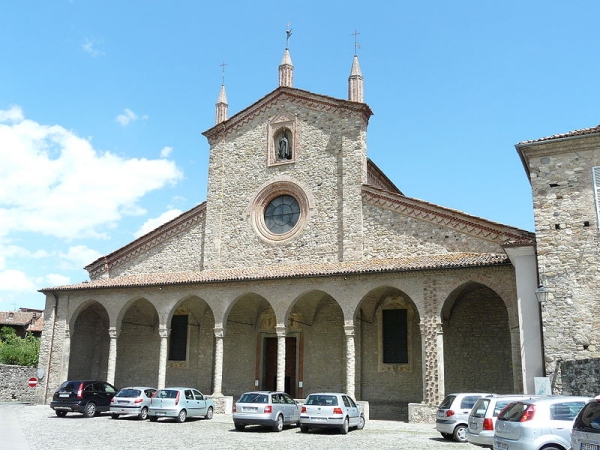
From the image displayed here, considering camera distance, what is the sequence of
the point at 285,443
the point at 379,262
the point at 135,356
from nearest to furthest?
the point at 285,443 → the point at 379,262 → the point at 135,356

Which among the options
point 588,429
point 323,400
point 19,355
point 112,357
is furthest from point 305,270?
point 19,355

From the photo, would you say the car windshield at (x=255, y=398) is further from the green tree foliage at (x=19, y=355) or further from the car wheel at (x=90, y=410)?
the green tree foliage at (x=19, y=355)

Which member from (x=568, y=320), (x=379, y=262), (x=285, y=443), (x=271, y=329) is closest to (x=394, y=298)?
(x=379, y=262)

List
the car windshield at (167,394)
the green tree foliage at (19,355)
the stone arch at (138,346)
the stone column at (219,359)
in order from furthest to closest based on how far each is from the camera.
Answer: the green tree foliage at (19,355) < the stone arch at (138,346) < the stone column at (219,359) < the car windshield at (167,394)

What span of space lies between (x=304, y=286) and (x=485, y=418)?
10469 millimetres

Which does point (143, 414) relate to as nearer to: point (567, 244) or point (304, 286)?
point (304, 286)

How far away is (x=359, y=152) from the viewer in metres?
24.0

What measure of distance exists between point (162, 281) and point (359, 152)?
9546 millimetres

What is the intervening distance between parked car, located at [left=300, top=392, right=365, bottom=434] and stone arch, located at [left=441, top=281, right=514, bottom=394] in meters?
6.14

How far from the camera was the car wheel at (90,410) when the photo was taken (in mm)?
20188

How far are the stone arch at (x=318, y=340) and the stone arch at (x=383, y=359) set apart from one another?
2.84 ft

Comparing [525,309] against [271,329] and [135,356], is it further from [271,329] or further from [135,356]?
[135,356]

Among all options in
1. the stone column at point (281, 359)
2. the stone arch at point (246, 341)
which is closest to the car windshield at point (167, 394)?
the stone column at point (281, 359)

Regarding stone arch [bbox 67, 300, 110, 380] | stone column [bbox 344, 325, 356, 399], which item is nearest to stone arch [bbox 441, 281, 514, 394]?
stone column [bbox 344, 325, 356, 399]
